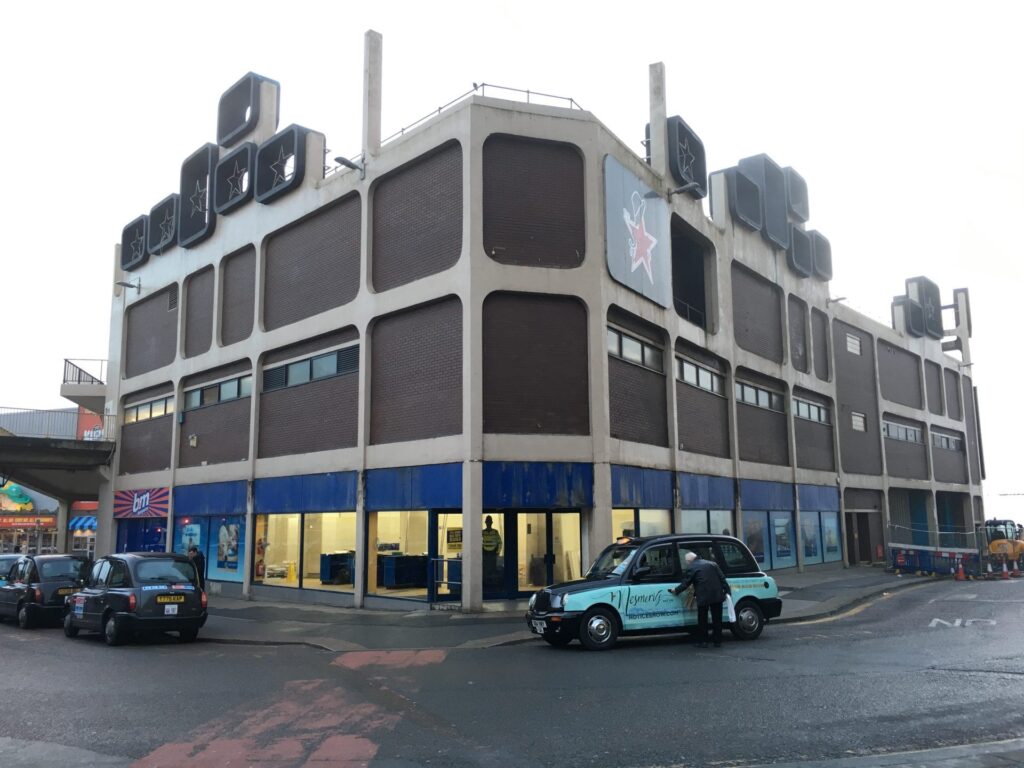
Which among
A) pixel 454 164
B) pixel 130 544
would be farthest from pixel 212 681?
pixel 130 544

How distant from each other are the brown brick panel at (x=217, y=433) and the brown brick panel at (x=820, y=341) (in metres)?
23.7

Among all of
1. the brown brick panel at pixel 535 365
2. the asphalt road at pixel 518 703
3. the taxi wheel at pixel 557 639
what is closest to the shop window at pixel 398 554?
the brown brick panel at pixel 535 365

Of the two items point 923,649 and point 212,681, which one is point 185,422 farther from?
point 923,649

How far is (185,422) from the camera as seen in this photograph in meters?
30.4

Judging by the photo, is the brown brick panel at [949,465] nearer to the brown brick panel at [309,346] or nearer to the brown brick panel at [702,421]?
the brown brick panel at [702,421]

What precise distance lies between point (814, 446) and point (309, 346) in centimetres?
2171

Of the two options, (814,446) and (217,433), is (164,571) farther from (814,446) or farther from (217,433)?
(814,446)

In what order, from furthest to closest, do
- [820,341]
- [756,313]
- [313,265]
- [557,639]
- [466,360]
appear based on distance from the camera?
[820,341] < [756,313] < [313,265] < [466,360] < [557,639]

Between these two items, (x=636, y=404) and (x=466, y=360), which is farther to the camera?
(x=636, y=404)

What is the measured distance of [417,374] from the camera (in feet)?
68.3

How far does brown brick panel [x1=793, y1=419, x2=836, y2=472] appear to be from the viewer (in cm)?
3372

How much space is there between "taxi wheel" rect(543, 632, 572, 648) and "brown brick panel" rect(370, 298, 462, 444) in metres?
6.90

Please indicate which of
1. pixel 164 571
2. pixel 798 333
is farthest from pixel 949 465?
pixel 164 571

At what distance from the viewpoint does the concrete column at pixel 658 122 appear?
83.7 ft
